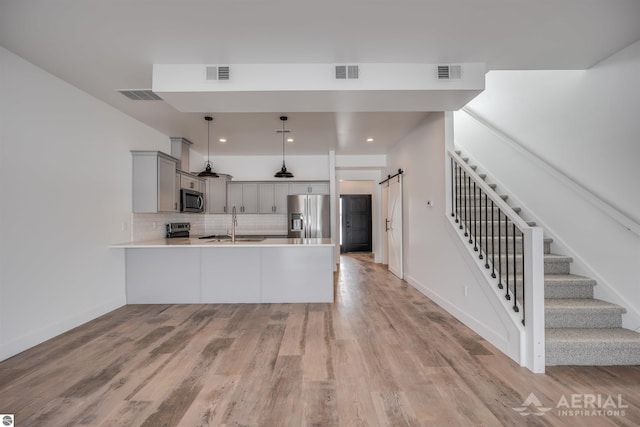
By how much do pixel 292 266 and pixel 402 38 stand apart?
123 inches

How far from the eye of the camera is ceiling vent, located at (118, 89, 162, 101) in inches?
136

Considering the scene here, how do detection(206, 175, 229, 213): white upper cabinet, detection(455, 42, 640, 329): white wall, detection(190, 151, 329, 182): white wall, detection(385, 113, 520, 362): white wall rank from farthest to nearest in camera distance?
detection(190, 151, 329, 182): white wall, detection(206, 175, 229, 213): white upper cabinet, detection(385, 113, 520, 362): white wall, detection(455, 42, 640, 329): white wall

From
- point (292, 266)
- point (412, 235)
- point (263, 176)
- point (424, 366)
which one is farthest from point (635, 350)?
point (263, 176)

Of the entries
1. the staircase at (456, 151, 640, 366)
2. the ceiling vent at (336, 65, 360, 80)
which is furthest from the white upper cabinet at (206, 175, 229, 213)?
the staircase at (456, 151, 640, 366)

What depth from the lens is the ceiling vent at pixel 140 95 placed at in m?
3.47

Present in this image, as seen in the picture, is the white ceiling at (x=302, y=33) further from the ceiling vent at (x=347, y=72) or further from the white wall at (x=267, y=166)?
the white wall at (x=267, y=166)

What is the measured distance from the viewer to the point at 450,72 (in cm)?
295

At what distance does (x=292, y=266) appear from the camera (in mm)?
4352

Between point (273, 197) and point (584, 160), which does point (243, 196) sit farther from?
point (584, 160)

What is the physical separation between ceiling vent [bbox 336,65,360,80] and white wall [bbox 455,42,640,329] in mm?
2339

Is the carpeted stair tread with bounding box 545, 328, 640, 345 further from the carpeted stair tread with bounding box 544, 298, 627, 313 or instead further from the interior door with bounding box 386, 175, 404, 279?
the interior door with bounding box 386, 175, 404, 279

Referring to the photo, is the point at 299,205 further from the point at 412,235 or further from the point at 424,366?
the point at 424,366

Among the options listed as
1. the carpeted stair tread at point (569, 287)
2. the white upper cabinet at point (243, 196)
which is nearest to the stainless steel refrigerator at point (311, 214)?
the white upper cabinet at point (243, 196)

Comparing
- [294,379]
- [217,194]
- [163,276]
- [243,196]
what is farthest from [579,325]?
[217,194]
